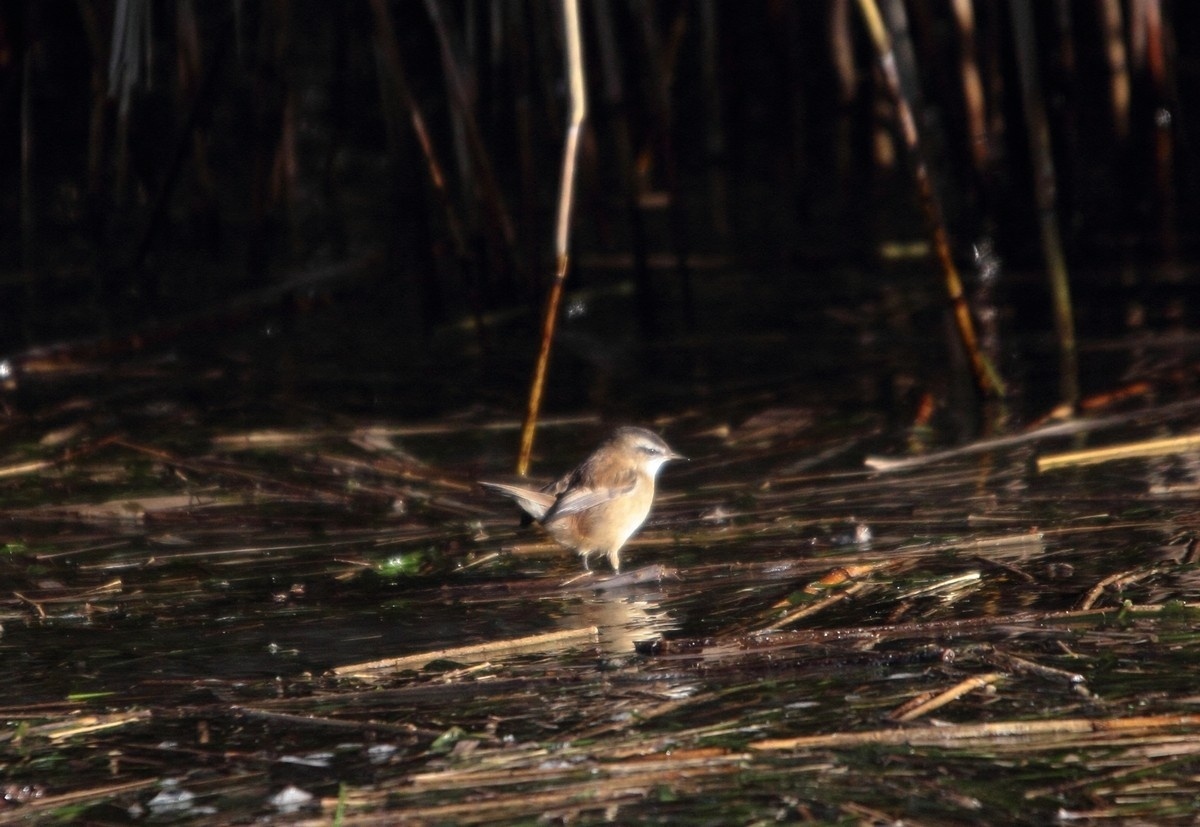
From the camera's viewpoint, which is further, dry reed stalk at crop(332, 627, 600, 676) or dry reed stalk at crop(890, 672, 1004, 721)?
dry reed stalk at crop(332, 627, 600, 676)

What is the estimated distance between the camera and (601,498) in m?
5.08

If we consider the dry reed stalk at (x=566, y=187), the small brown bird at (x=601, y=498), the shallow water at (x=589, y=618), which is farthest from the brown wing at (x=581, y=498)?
the dry reed stalk at (x=566, y=187)

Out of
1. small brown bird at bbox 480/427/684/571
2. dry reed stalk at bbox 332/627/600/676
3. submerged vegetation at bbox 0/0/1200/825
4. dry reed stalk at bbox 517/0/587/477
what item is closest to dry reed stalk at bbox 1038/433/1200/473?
submerged vegetation at bbox 0/0/1200/825

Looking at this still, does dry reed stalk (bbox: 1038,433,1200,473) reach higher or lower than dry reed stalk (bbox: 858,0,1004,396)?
lower

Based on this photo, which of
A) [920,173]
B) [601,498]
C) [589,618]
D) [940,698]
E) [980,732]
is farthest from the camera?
[920,173]

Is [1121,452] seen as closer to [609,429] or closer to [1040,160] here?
[1040,160]

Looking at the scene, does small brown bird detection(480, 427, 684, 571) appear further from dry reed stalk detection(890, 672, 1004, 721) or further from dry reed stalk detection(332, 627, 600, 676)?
dry reed stalk detection(890, 672, 1004, 721)

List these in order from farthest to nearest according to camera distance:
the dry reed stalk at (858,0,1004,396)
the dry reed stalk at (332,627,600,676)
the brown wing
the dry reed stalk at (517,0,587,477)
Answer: the dry reed stalk at (858,0,1004,396)
the dry reed stalk at (517,0,587,477)
the brown wing
the dry reed stalk at (332,627,600,676)

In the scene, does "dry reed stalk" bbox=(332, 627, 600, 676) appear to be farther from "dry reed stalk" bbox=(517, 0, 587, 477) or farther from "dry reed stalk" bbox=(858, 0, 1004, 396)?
"dry reed stalk" bbox=(858, 0, 1004, 396)

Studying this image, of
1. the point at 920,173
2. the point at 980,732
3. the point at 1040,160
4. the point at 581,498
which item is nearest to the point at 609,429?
the point at 920,173

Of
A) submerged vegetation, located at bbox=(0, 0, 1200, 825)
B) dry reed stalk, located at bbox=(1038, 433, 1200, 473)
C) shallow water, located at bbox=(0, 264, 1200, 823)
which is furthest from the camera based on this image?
dry reed stalk, located at bbox=(1038, 433, 1200, 473)

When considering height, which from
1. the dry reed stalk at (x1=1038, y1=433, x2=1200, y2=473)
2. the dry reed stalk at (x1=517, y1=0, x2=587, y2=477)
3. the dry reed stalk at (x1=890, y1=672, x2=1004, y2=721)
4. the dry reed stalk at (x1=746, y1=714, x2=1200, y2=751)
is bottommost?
the dry reed stalk at (x1=746, y1=714, x2=1200, y2=751)

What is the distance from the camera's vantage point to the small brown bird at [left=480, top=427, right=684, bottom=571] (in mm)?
5098

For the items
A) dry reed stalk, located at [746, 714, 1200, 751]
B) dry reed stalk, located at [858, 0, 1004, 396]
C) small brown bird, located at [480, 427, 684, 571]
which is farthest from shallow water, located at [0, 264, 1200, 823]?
dry reed stalk, located at [858, 0, 1004, 396]
